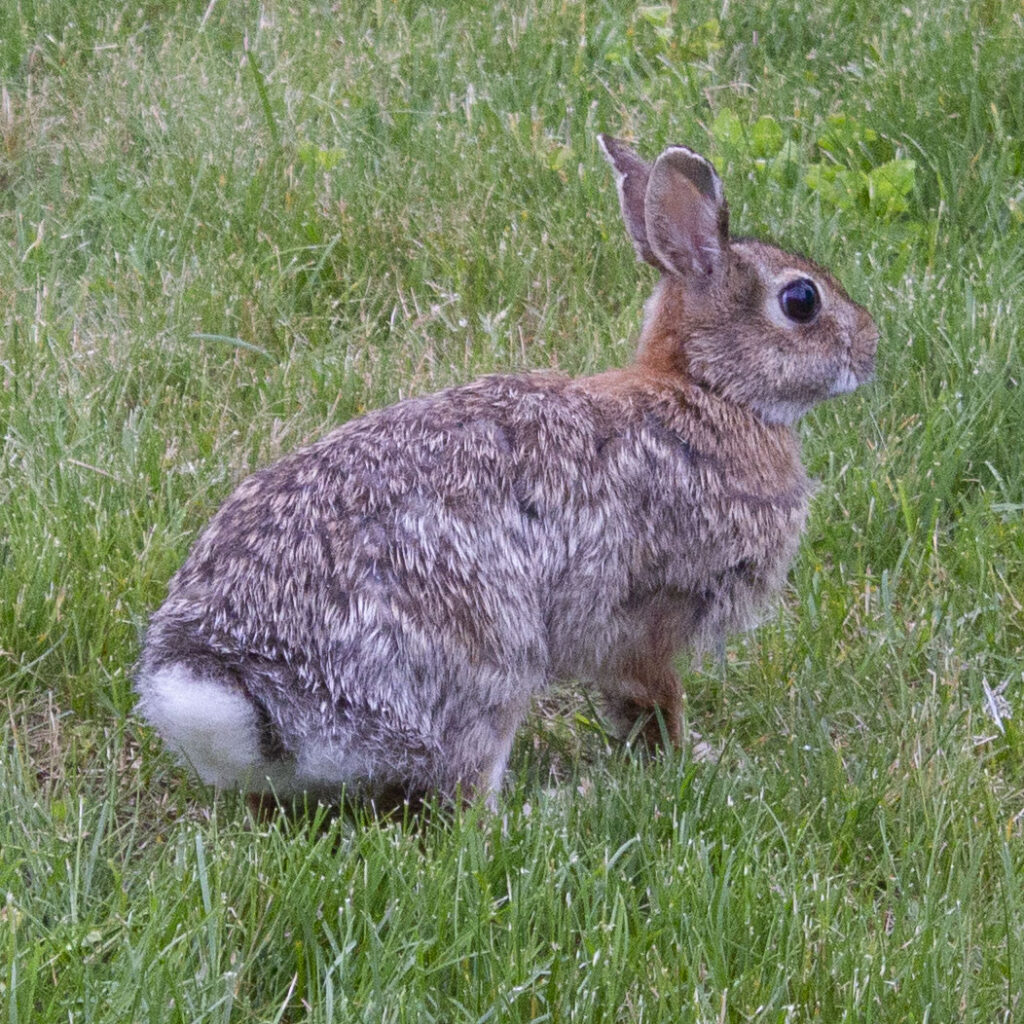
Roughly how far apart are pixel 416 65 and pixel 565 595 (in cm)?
364

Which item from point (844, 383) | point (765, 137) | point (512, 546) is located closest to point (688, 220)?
point (844, 383)

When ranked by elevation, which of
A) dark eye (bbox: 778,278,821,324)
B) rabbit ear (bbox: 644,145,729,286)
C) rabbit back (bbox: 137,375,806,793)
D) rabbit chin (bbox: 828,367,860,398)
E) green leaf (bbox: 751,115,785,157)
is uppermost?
green leaf (bbox: 751,115,785,157)

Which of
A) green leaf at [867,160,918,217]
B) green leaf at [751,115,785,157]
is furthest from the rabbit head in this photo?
green leaf at [751,115,785,157]

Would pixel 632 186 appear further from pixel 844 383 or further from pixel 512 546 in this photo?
pixel 512 546

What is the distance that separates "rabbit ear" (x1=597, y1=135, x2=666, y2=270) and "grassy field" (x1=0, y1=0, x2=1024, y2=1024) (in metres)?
0.83

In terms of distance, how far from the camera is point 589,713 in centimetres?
410

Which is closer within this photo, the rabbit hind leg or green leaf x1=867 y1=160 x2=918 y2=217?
the rabbit hind leg

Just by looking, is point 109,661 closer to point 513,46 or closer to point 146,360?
point 146,360

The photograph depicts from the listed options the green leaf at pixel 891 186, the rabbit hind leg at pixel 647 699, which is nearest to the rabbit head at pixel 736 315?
the rabbit hind leg at pixel 647 699

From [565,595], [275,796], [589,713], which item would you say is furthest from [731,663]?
[275,796]

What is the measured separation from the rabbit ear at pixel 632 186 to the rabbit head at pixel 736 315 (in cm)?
9

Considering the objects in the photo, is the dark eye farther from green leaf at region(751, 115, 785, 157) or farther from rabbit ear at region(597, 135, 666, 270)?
green leaf at region(751, 115, 785, 157)

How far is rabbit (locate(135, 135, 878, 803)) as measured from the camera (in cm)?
323

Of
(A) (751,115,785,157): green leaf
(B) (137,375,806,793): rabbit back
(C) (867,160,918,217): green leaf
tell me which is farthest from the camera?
(A) (751,115,785,157): green leaf
